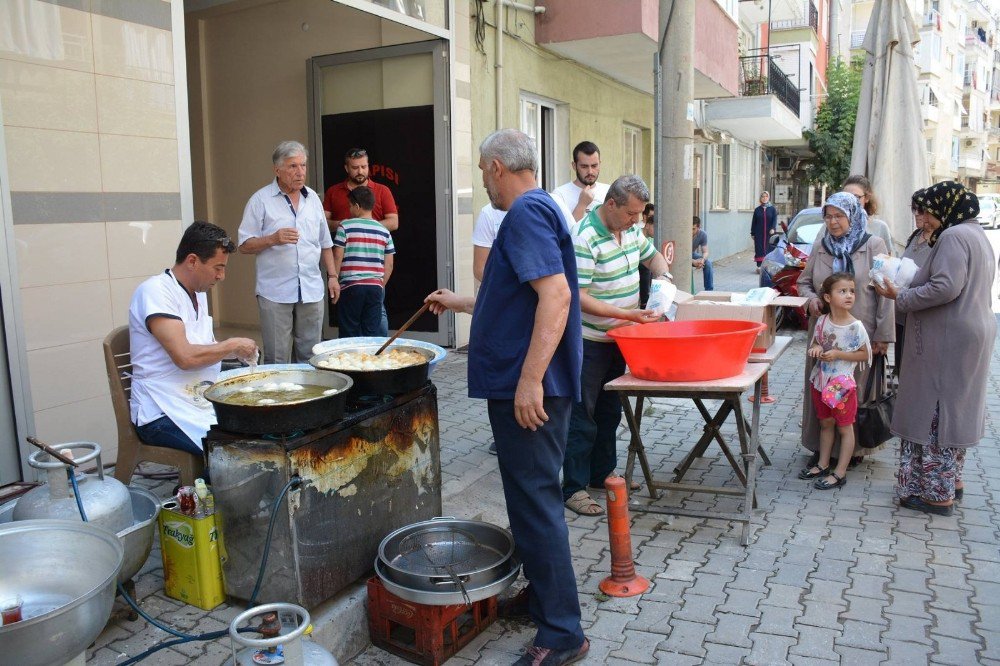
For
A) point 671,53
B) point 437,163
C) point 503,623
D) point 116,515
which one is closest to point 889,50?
point 671,53

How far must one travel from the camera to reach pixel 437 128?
27.2 ft

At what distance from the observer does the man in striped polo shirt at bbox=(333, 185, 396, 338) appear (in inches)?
249

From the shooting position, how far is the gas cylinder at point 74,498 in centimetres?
298

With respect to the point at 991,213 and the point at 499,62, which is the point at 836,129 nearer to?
the point at 991,213

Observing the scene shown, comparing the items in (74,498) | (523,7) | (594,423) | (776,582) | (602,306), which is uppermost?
(523,7)

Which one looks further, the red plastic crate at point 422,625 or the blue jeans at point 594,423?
the blue jeans at point 594,423

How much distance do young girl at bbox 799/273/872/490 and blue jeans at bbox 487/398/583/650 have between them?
8.53ft

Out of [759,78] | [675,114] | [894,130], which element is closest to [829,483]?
[675,114]

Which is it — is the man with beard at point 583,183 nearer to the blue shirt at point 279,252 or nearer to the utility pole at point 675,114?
the utility pole at point 675,114

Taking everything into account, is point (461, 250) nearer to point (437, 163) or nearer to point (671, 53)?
point (437, 163)

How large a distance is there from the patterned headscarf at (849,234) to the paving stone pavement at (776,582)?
1.39 meters

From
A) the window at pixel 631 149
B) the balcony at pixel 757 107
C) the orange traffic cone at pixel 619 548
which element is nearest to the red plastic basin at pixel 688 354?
the orange traffic cone at pixel 619 548

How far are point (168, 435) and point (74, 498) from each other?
0.71 meters

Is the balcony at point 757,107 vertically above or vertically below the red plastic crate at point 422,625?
above
